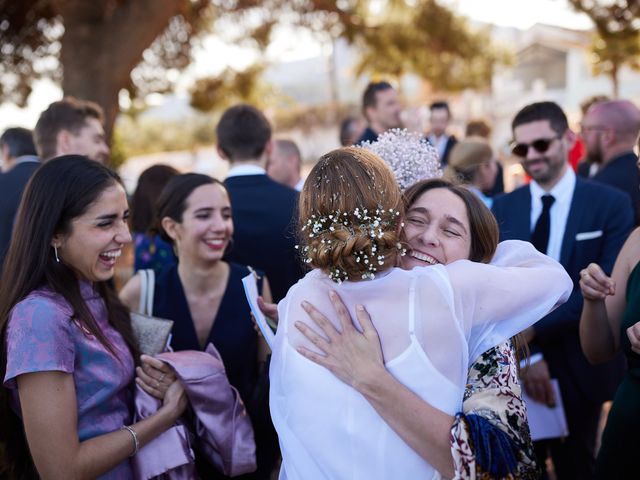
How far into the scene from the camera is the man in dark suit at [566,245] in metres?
3.61

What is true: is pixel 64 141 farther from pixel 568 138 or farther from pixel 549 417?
pixel 549 417

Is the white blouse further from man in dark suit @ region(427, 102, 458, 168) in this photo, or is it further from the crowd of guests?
man in dark suit @ region(427, 102, 458, 168)

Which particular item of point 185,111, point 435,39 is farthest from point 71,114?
point 185,111

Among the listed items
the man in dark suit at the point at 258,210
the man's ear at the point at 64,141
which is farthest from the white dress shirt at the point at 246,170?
the man's ear at the point at 64,141

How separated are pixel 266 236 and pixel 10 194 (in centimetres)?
179

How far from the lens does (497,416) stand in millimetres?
1864

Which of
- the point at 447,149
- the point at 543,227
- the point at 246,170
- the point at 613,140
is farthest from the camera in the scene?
the point at 447,149

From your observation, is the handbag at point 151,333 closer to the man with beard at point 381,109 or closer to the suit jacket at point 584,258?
the suit jacket at point 584,258

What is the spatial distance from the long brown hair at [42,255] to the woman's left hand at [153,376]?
5.4 inches

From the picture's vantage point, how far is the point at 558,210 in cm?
377

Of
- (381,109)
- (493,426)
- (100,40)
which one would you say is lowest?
(493,426)

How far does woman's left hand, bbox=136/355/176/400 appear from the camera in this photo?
2479 millimetres

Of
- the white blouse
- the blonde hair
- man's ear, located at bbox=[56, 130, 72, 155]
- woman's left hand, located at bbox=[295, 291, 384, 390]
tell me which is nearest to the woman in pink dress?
the white blouse

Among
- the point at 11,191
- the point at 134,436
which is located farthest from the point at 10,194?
the point at 134,436
